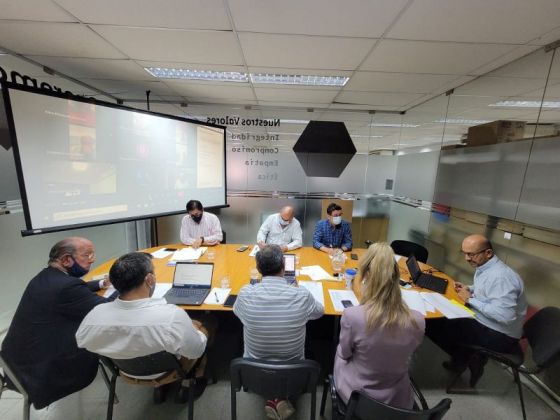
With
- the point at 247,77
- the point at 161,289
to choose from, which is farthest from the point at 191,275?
the point at 247,77

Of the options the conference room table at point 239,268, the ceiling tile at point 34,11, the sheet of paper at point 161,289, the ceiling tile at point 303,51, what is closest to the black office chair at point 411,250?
the conference room table at point 239,268

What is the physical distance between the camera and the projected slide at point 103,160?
2.29m

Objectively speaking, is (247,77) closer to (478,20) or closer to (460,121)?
(478,20)

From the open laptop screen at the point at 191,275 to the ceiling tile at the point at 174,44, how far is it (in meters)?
1.91

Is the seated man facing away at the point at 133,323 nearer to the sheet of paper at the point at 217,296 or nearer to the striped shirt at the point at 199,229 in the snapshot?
the sheet of paper at the point at 217,296

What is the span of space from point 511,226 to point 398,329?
2.14m

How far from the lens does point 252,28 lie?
5.89 ft

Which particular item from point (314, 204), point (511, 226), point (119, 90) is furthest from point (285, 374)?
point (119, 90)

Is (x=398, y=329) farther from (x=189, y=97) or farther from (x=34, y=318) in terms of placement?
(x=189, y=97)

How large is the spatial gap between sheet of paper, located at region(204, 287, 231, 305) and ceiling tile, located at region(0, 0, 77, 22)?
233cm

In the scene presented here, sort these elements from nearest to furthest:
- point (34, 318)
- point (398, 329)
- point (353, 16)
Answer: point (398, 329) < point (34, 318) < point (353, 16)

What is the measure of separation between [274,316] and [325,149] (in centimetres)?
377

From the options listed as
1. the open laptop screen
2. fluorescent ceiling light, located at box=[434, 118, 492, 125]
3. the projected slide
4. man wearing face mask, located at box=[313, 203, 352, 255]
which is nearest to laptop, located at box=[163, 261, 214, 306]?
the open laptop screen

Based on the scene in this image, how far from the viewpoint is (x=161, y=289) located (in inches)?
80.3
